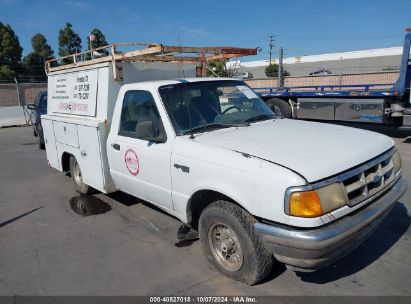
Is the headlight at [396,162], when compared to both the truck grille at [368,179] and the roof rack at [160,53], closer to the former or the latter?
the truck grille at [368,179]

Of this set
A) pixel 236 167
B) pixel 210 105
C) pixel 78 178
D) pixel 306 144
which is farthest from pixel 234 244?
pixel 78 178

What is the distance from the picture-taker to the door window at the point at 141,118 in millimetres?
3949

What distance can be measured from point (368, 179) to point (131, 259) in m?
2.52

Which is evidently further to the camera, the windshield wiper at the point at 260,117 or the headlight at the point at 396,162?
the windshield wiper at the point at 260,117

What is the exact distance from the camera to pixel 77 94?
5891mm

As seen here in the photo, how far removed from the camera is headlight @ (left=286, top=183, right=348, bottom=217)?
2.76 m

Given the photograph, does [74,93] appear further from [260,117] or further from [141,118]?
[260,117]

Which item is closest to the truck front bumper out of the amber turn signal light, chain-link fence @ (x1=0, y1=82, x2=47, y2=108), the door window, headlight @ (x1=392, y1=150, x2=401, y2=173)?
the amber turn signal light

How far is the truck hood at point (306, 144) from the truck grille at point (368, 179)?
73mm

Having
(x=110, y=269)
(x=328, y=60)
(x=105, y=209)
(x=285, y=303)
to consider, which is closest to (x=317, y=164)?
(x=285, y=303)

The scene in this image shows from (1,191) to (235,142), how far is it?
532 cm

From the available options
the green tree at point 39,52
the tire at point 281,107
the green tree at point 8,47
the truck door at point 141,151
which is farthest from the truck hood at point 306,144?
the green tree at point 39,52

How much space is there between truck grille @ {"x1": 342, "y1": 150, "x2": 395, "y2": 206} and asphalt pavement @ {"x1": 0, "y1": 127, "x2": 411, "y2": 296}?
84 centimetres

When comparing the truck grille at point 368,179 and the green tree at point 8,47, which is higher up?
the green tree at point 8,47
